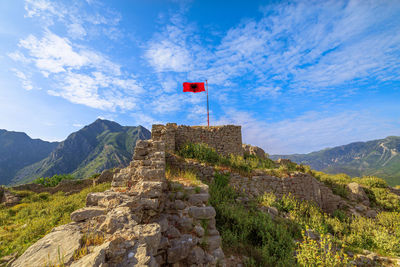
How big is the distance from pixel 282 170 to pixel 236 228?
7263 millimetres

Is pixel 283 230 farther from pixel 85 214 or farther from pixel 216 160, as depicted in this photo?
pixel 85 214

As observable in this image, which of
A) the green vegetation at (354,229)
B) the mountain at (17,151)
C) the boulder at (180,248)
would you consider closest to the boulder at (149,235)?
the boulder at (180,248)

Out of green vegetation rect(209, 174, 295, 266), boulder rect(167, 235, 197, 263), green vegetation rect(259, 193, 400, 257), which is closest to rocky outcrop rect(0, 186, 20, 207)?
green vegetation rect(209, 174, 295, 266)

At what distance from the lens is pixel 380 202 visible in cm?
1324

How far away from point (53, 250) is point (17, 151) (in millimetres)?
252311


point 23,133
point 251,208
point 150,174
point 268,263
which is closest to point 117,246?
point 150,174

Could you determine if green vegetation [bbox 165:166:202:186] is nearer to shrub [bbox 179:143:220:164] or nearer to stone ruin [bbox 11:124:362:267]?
stone ruin [bbox 11:124:362:267]

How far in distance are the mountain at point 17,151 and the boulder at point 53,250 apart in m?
204

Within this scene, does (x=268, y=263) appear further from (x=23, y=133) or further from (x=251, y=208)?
(x=23, y=133)

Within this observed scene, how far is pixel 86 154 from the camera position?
15675 cm

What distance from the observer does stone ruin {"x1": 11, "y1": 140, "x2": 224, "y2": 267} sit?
8.01 ft

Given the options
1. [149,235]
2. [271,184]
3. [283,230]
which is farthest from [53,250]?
[271,184]

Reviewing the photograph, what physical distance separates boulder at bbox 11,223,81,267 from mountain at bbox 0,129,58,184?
20431 cm

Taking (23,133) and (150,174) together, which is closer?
(150,174)
